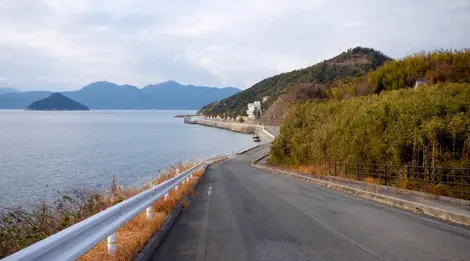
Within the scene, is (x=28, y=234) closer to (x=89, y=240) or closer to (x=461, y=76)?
(x=89, y=240)

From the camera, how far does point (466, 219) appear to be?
1055 centimetres

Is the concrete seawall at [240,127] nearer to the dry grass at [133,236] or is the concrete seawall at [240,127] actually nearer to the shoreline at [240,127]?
the shoreline at [240,127]

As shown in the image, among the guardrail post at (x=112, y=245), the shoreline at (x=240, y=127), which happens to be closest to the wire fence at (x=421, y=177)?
the guardrail post at (x=112, y=245)

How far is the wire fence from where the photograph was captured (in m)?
14.3

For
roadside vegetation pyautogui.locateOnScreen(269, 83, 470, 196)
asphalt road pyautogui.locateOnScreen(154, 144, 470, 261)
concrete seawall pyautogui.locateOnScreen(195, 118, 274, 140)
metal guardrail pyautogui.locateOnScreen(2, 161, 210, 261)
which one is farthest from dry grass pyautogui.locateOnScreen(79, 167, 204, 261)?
concrete seawall pyautogui.locateOnScreen(195, 118, 274, 140)

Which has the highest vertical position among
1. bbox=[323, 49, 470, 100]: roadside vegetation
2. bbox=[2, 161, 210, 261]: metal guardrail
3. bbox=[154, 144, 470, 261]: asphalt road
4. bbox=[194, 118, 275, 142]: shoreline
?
bbox=[323, 49, 470, 100]: roadside vegetation

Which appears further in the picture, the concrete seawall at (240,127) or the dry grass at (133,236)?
the concrete seawall at (240,127)

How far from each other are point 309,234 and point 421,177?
9.36 metres

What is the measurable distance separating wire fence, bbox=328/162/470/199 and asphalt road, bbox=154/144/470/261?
2.65 meters

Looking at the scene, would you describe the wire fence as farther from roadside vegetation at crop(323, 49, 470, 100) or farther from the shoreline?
the shoreline

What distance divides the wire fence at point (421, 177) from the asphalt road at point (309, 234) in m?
2.65

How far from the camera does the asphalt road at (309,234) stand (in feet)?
24.3

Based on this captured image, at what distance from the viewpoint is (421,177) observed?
16.7 m

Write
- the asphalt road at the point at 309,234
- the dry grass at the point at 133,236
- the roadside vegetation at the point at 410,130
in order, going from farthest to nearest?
the roadside vegetation at the point at 410,130 < the asphalt road at the point at 309,234 < the dry grass at the point at 133,236
